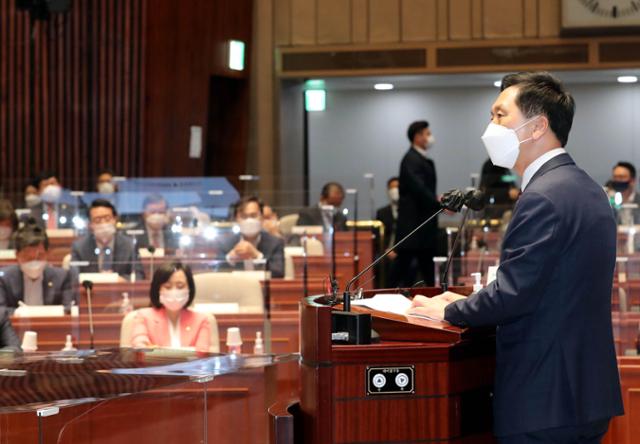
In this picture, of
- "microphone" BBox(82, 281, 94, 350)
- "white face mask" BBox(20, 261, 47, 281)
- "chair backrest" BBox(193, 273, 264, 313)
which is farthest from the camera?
"white face mask" BBox(20, 261, 47, 281)

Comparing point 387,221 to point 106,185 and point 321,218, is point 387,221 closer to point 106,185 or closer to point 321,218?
point 321,218

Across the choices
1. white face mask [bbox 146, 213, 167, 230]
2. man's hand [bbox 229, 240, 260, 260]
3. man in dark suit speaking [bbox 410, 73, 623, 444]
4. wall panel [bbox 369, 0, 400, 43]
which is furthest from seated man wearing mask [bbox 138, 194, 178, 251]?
man in dark suit speaking [bbox 410, 73, 623, 444]

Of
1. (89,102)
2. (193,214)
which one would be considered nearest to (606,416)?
(193,214)

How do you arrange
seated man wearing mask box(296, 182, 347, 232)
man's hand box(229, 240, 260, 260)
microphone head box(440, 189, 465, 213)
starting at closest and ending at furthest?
microphone head box(440, 189, 465, 213), man's hand box(229, 240, 260, 260), seated man wearing mask box(296, 182, 347, 232)

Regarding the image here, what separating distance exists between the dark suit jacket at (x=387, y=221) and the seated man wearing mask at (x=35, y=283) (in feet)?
15.5

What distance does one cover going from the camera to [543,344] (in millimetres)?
2828

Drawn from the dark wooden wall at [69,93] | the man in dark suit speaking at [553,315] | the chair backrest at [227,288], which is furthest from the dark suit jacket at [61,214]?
the man in dark suit speaking at [553,315]

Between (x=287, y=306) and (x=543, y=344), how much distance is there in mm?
4118

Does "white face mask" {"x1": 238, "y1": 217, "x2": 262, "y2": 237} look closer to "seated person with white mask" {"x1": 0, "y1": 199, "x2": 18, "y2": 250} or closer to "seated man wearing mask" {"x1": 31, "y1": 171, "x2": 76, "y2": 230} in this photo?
"seated person with white mask" {"x1": 0, "y1": 199, "x2": 18, "y2": 250}

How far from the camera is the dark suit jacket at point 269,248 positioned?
26.4 ft

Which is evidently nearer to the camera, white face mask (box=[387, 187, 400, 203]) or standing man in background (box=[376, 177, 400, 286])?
standing man in background (box=[376, 177, 400, 286])

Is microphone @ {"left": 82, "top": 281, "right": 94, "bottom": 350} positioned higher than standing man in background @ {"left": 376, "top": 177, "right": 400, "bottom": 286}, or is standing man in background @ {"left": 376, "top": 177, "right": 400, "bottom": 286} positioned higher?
Result: standing man in background @ {"left": 376, "top": 177, "right": 400, "bottom": 286}

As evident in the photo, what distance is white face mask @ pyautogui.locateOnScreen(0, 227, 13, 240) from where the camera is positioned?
8.76m

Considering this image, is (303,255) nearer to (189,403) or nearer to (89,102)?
(189,403)
